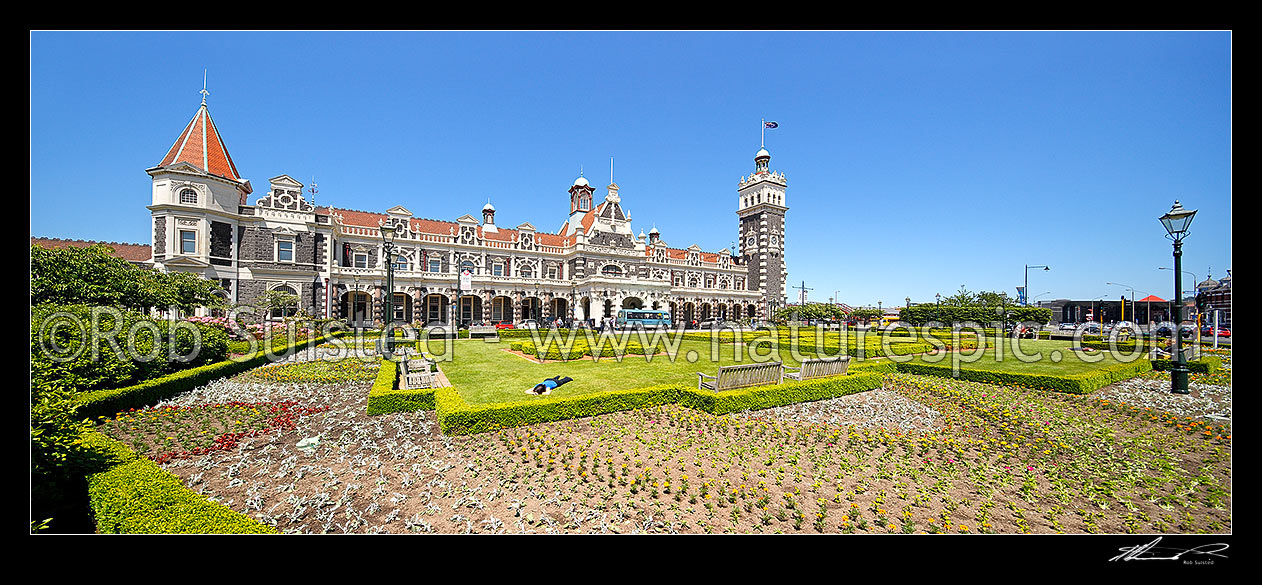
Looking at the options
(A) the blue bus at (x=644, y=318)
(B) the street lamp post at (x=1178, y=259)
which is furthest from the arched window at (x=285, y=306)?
(B) the street lamp post at (x=1178, y=259)

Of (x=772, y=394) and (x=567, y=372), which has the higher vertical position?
(x=772, y=394)

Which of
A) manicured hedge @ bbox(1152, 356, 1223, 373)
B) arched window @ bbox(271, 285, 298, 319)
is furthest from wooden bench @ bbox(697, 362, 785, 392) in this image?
arched window @ bbox(271, 285, 298, 319)

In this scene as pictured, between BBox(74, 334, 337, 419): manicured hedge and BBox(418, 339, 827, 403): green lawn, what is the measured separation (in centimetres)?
568

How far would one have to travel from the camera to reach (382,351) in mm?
18203

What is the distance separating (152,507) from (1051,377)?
16.6 m

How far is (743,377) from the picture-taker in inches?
424

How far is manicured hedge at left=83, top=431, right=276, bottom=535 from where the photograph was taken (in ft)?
12.1

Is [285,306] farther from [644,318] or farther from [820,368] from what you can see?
[820,368]

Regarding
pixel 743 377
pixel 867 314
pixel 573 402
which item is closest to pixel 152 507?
pixel 573 402

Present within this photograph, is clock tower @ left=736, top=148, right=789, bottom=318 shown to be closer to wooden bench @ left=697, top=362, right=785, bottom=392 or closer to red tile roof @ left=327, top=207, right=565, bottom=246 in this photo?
red tile roof @ left=327, top=207, right=565, bottom=246
